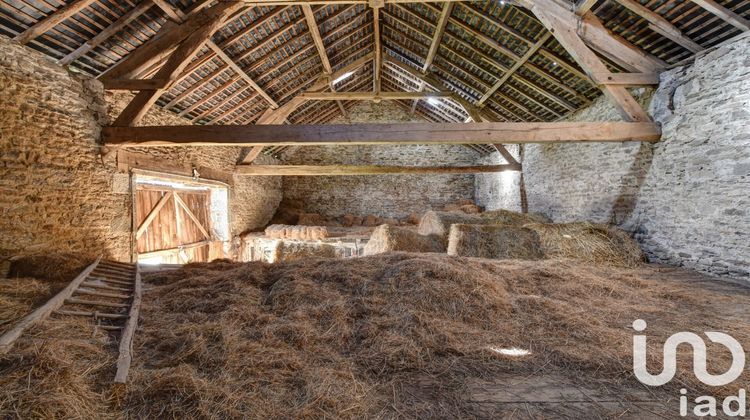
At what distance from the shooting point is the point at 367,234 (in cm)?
1006

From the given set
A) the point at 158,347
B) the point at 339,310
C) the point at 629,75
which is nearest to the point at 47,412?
the point at 158,347

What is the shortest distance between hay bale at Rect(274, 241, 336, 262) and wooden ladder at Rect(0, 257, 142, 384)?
15.2ft

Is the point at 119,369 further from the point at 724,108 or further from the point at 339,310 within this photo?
the point at 724,108

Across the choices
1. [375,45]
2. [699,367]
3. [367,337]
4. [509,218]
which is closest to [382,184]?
[375,45]

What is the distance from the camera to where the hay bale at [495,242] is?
5.68 metres

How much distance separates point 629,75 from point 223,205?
10253 millimetres

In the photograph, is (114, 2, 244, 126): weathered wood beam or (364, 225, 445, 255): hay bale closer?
(114, 2, 244, 126): weathered wood beam

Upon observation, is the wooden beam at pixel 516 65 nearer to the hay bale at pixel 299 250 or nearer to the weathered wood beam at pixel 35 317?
the hay bale at pixel 299 250

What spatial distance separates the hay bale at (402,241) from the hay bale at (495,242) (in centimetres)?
67

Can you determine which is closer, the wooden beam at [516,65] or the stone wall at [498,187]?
the wooden beam at [516,65]

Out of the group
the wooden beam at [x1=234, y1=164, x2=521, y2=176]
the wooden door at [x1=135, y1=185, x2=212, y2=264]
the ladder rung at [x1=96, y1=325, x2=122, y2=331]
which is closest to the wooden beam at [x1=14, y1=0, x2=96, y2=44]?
the wooden door at [x1=135, y1=185, x2=212, y2=264]

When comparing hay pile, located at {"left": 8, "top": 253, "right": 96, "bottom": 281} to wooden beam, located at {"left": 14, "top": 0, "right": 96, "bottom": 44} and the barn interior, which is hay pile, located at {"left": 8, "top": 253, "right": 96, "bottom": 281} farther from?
wooden beam, located at {"left": 14, "top": 0, "right": 96, "bottom": 44}

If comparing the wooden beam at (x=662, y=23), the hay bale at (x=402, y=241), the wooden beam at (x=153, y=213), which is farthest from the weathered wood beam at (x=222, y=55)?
the wooden beam at (x=662, y=23)

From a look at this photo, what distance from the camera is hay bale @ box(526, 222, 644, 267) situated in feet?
17.1
